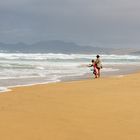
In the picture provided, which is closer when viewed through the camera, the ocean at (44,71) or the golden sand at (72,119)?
the golden sand at (72,119)

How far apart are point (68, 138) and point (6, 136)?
815mm

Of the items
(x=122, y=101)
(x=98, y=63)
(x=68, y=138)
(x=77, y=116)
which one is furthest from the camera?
(x=98, y=63)

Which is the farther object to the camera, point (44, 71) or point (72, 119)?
point (44, 71)

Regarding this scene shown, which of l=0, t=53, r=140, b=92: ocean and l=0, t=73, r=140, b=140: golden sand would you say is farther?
l=0, t=53, r=140, b=92: ocean

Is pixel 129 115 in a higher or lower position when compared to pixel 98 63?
lower

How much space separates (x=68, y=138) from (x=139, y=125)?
122 centimetres

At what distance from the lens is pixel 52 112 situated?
7.21 metres

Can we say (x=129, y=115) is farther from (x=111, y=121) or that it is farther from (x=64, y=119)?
(x=64, y=119)

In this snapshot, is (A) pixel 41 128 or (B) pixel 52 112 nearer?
(A) pixel 41 128

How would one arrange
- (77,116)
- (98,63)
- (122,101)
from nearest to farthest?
(77,116) < (122,101) < (98,63)

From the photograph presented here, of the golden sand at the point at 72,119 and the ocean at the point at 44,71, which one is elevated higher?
the ocean at the point at 44,71

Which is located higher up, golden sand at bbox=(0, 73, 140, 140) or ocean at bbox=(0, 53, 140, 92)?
ocean at bbox=(0, 53, 140, 92)

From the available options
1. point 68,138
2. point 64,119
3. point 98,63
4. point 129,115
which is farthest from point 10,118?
point 98,63

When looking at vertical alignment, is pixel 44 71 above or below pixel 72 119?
above
